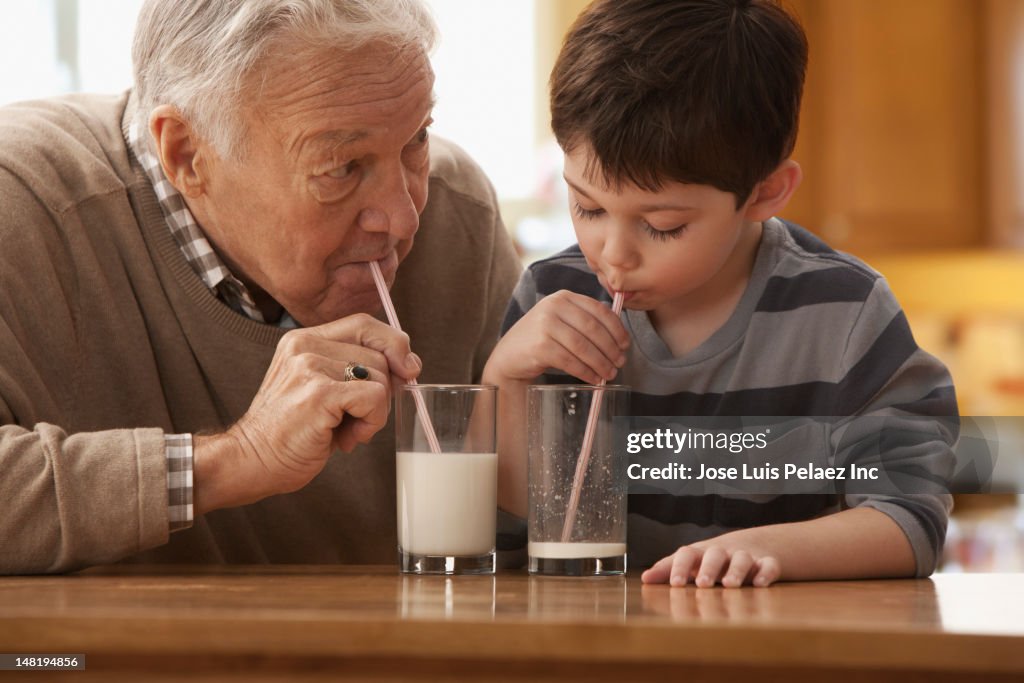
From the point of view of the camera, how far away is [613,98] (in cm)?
117

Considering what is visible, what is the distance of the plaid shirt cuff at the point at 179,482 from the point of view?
1.12m

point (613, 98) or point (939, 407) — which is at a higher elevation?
point (613, 98)

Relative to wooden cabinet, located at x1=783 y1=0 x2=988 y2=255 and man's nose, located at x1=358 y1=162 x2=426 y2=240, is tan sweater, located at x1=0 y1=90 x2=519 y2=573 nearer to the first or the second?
man's nose, located at x1=358 y1=162 x2=426 y2=240

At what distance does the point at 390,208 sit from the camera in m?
1.35

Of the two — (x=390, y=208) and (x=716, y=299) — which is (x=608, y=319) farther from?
(x=390, y=208)

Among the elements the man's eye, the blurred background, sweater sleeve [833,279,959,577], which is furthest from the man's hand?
the blurred background

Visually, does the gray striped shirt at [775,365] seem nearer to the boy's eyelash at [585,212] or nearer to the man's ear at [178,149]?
the boy's eyelash at [585,212]

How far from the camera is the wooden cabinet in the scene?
4.36 m

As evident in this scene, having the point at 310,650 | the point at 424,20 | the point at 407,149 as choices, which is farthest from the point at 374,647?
the point at 424,20

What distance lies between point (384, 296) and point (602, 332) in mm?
273

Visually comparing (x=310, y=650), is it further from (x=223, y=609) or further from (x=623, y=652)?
(x=623, y=652)

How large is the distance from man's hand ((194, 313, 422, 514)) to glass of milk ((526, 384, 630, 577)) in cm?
16

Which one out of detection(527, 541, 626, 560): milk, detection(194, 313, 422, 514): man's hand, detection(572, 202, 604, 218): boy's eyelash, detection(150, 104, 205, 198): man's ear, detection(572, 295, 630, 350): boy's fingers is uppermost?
detection(150, 104, 205, 198): man's ear

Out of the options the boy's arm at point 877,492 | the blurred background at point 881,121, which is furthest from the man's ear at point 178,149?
the blurred background at point 881,121
